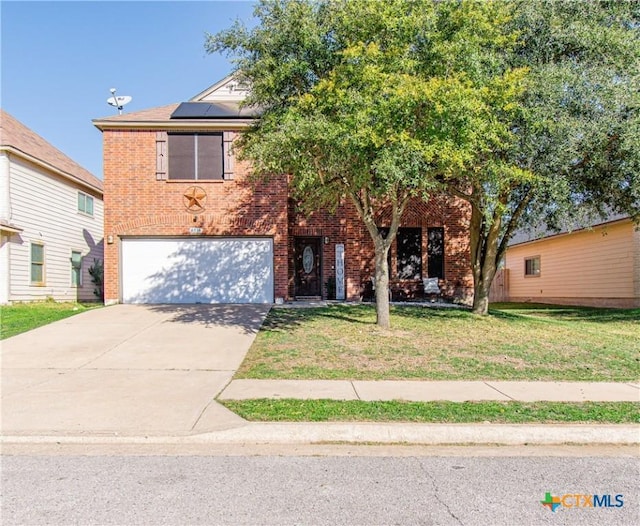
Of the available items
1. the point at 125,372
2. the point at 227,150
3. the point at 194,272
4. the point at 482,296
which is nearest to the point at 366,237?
the point at 482,296

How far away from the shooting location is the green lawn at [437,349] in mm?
7875

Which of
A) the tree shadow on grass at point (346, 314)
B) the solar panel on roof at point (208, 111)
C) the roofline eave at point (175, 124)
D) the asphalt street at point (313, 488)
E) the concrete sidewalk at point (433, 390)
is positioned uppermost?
the solar panel on roof at point (208, 111)

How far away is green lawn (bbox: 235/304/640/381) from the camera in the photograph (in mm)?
7875

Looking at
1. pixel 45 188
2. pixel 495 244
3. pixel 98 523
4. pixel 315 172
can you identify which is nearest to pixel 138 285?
pixel 45 188

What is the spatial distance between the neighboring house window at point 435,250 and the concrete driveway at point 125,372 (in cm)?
669

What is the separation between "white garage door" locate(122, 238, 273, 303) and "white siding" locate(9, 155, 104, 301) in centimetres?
380

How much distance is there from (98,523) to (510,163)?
9.56 m

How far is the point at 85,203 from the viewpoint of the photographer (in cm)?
2106

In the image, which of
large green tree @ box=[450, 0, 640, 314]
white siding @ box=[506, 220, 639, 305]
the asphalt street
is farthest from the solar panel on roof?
the asphalt street

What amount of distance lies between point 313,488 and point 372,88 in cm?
659

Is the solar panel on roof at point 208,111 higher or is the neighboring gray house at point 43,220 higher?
the solar panel on roof at point 208,111

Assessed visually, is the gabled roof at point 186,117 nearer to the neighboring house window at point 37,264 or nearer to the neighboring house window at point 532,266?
the neighboring house window at point 37,264

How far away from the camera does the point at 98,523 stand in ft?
11.0

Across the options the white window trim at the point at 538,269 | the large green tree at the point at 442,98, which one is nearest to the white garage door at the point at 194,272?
the large green tree at the point at 442,98
